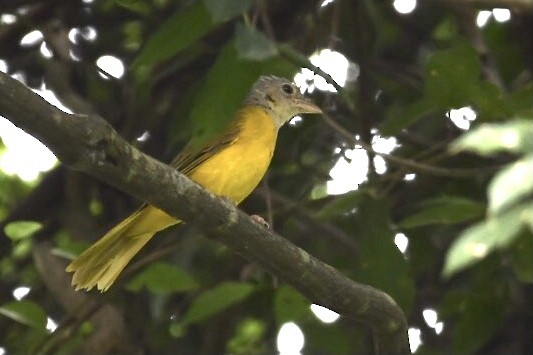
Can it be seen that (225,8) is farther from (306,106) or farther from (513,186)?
(306,106)

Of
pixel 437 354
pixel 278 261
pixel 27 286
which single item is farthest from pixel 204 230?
pixel 27 286

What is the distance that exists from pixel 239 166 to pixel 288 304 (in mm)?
684

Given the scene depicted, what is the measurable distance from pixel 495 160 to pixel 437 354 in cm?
81

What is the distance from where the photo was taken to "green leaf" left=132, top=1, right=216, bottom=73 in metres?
3.64

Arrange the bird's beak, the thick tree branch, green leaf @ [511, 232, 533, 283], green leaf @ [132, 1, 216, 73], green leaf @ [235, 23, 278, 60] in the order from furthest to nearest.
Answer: the bird's beak < green leaf @ [511, 232, 533, 283] < green leaf @ [132, 1, 216, 73] < green leaf @ [235, 23, 278, 60] < the thick tree branch

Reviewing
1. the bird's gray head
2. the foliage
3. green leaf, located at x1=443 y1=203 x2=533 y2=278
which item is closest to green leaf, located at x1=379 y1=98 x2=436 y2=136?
the foliage

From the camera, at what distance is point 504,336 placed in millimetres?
4793

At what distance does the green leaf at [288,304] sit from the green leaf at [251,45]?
1664 mm

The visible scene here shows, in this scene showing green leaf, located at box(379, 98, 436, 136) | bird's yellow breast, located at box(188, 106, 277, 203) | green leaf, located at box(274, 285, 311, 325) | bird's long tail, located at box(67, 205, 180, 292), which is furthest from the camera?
bird's yellow breast, located at box(188, 106, 277, 203)

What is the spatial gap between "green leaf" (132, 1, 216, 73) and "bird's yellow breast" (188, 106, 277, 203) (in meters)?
1.09

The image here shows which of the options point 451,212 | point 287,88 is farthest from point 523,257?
point 287,88

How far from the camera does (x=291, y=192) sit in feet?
17.0

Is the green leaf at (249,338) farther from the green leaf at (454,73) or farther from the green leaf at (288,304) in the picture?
the green leaf at (454,73)

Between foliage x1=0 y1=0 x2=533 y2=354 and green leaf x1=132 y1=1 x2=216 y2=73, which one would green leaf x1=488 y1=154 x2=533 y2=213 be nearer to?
green leaf x1=132 y1=1 x2=216 y2=73
